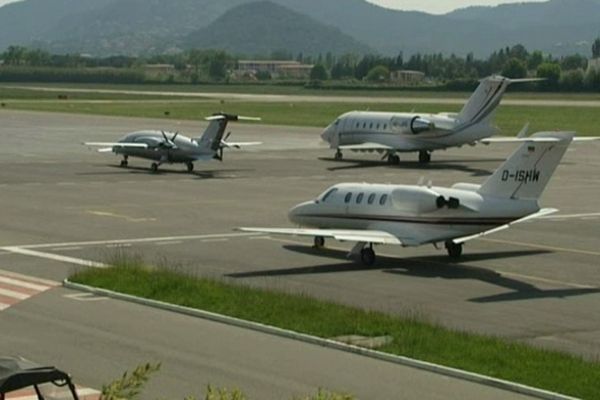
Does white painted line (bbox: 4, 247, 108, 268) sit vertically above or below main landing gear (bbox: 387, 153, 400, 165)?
above

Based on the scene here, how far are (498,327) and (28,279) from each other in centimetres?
1329

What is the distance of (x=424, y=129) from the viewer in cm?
8388

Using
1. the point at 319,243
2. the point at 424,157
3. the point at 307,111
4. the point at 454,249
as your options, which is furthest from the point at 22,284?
the point at 307,111

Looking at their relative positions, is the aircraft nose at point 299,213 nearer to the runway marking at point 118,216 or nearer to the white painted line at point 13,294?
the runway marking at point 118,216

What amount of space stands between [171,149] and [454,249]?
3473 centimetres

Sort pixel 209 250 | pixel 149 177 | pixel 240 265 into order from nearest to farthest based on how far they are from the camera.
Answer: pixel 240 265 → pixel 209 250 → pixel 149 177

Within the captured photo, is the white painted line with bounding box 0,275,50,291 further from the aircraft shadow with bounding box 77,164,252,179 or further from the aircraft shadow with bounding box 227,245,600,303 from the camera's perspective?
the aircraft shadow with bounding box 77,164,252,179

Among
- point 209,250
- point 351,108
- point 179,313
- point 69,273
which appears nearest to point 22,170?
point 209,250

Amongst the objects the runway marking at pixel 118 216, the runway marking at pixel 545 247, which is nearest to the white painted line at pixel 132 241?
the runway marking at pixel 118 216

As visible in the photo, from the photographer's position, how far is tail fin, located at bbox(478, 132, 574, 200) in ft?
133

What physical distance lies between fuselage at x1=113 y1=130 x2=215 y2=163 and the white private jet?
13.4 metres

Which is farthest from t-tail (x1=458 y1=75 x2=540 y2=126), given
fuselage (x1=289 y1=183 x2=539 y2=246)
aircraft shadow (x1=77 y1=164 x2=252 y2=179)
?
fuselage (x1=289 y1=183 x2=539 y2=246)

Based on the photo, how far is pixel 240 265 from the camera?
41562mm

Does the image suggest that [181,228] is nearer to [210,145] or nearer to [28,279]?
[28,279]
